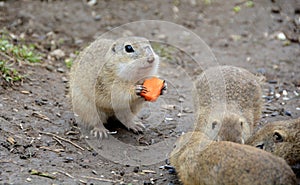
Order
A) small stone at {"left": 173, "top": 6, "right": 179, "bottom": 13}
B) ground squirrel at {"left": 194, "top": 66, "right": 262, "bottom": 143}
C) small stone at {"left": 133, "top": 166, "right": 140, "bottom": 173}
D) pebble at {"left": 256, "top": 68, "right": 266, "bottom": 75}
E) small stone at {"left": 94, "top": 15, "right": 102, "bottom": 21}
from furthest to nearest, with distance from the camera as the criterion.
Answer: small stone at {"left": 173, "top": 6, "right": 179, "bottom": 13}
small stone at {"left": 94, "top": 15, "right": 102, "bottom": 21}
pebble at {"left": 256, "top": 68, "right": 266, "bottom": 75}
ground squirrel at {"left": 194, "top": 66, "right": 262, "bottom": 143}
small stone at {"left": 133, "top": 166, "right": 140, "bottom": 173}

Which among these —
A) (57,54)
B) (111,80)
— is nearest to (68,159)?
(111,80)

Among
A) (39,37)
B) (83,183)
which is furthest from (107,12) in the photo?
(83,183)

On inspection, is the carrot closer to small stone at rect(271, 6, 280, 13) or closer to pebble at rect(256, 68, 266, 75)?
pebble at rect(256, 68, 266, 75)

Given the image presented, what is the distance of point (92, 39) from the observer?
10.2 metres

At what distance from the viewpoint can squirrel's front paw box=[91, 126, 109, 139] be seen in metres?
6.89

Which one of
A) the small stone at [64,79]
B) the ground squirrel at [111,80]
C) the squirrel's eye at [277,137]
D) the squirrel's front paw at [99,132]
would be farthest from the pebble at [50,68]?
the squirrel's eye at [277,137]

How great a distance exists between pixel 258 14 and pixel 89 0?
386 centimetres

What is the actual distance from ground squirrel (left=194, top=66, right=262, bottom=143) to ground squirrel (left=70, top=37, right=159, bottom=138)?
784mm

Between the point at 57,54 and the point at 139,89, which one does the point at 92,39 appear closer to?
the point at 57,54

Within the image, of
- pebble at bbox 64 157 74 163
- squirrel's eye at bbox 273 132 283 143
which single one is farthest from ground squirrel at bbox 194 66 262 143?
pebble at bbox 64 157 74 163

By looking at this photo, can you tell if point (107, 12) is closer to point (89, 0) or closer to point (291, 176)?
point (89, 0)

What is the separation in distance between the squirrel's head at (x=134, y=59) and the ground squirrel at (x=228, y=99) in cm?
79

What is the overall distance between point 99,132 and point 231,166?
8.93 feet

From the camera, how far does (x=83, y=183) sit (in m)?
5.41
